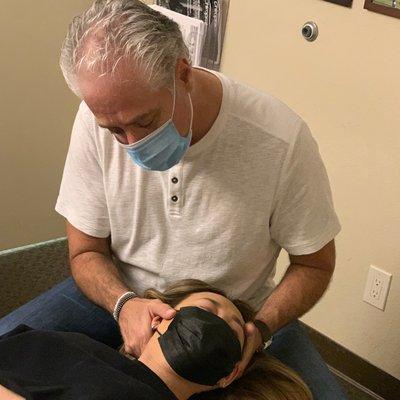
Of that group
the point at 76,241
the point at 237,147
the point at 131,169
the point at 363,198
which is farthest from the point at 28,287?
the point at 363,198

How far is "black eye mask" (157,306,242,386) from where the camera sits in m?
1.32

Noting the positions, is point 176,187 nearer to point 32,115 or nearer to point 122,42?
point 122,42

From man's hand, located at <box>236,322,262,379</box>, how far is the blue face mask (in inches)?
14.6

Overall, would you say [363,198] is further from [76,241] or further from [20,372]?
[20,372]

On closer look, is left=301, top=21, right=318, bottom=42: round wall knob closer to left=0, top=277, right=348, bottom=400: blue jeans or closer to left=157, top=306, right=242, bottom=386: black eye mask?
left=0, top=277, right=348, bottom=400: blue jeans

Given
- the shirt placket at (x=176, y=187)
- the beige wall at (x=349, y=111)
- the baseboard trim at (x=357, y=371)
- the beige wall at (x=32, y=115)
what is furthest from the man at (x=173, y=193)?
the beige wall at (x=32, y=115)

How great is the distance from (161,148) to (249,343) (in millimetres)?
429

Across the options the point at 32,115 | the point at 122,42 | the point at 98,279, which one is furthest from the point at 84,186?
the point at 32,115

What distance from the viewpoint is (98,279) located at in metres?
1.62

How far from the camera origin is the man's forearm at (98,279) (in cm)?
159

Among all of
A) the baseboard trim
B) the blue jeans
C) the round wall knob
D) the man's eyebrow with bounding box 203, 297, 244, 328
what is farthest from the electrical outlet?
the man's eyebrow with bounding box 203, 297, 244, 328

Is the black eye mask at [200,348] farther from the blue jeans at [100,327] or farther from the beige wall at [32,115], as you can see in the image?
the beige wall at [32,115]

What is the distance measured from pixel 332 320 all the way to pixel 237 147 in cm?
106

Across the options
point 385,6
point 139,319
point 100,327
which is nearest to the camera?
point 139,319
